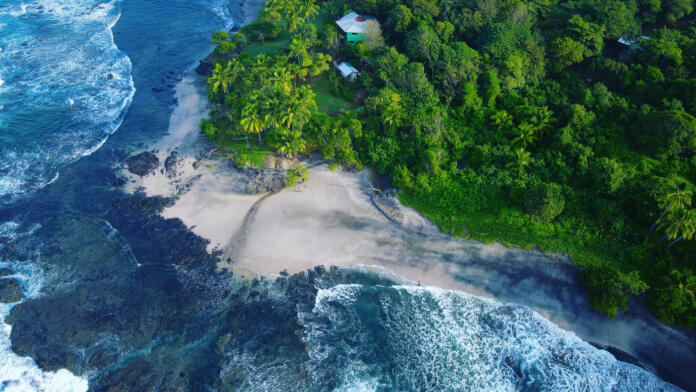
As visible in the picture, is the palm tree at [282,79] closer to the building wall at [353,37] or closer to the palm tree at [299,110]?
the palm tree at [299,110]

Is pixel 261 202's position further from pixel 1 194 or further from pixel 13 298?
pixel 1 194

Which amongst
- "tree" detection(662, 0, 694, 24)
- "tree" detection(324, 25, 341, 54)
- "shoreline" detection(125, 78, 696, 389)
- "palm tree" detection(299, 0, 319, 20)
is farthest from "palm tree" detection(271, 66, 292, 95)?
"tree" detection(662, 0, 694, 24)

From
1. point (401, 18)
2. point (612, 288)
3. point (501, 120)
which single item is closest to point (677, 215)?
point (612, 288)

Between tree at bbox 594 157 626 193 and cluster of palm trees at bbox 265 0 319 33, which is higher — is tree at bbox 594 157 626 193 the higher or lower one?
the lower one

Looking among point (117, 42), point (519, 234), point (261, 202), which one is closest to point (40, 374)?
point (261, 202)

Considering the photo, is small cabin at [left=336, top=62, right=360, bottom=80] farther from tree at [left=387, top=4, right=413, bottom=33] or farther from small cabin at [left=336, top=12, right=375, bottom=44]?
tree at [left=387, top=4, right=413, bottom=33]

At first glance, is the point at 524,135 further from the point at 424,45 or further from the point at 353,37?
the point at 353,37
